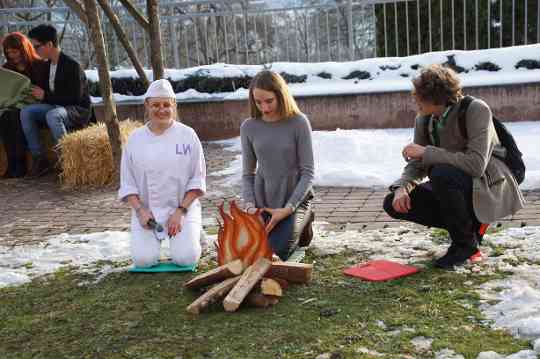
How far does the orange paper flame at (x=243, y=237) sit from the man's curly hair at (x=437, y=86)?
104 centimetres

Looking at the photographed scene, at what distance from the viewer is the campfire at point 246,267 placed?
324cm

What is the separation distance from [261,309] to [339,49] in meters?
8.28

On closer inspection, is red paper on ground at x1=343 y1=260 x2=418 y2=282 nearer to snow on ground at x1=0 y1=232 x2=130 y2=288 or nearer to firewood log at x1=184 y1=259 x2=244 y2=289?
firewood log at x1=184 y1=259 x2=244 y2=289

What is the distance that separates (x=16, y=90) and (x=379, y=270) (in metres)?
5.22

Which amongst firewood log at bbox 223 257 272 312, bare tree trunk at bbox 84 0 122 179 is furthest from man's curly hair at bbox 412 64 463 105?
bare tree trunk at bbox 84 0 122 179

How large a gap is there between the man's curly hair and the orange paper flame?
1036 millimetres

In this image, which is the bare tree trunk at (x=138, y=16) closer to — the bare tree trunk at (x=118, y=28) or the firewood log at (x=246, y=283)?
the bare tree trunk at (x=118, y=28)

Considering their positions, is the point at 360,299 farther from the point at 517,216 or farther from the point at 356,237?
the point at 517,216

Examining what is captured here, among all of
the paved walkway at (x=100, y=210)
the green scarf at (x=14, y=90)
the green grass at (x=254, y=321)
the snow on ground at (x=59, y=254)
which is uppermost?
the green scarf at (x=14, y=90)

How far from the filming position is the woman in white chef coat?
153 inches

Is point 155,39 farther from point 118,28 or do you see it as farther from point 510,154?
point 510,154

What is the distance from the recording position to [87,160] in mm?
6863

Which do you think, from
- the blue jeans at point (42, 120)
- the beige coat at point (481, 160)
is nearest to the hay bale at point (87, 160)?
the blue jeans at point (42, 120)

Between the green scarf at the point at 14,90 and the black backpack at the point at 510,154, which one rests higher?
the green scarf at the point at 14,90
